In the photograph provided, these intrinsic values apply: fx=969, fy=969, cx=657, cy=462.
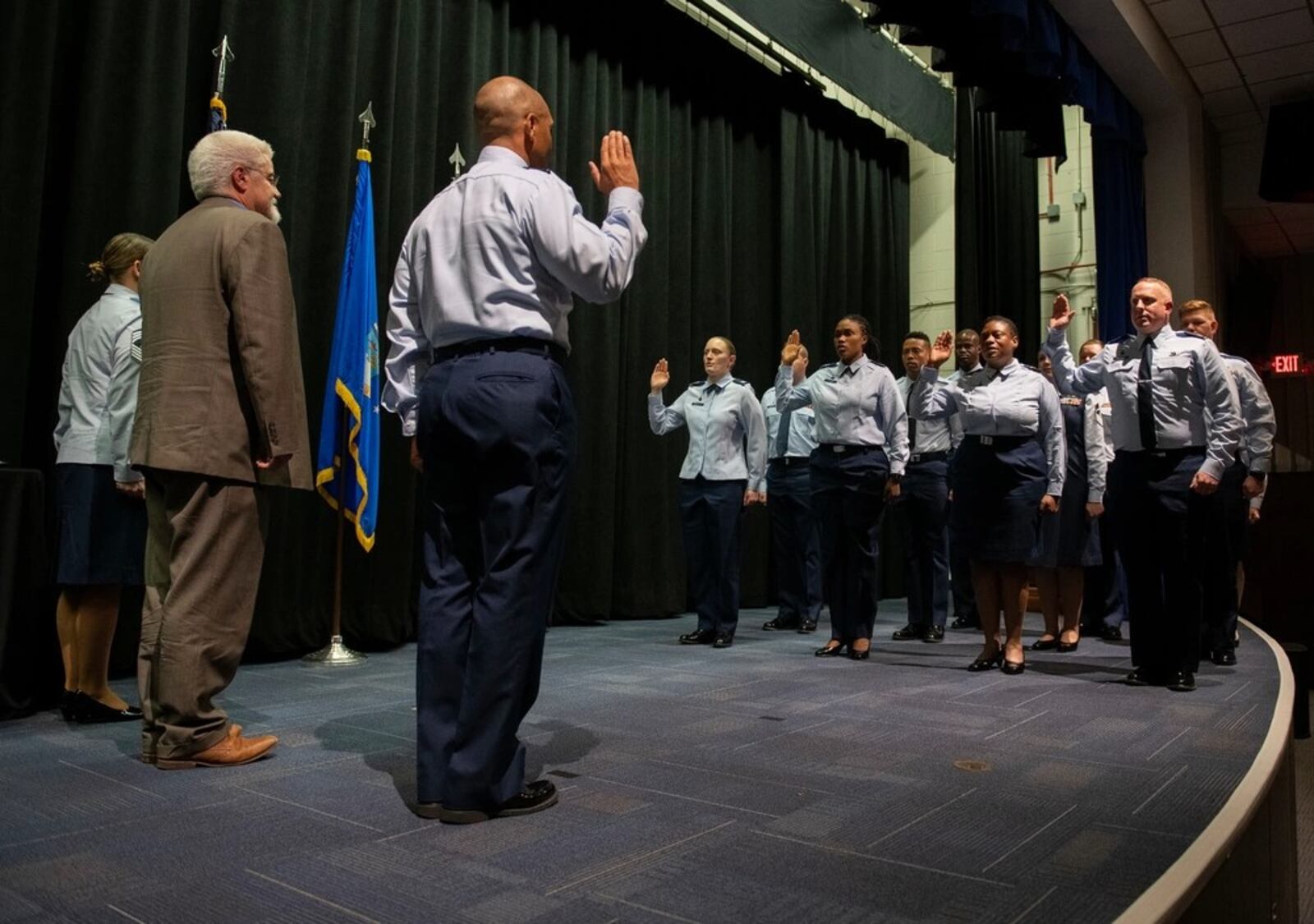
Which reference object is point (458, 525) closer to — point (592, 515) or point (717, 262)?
point (592, 515)

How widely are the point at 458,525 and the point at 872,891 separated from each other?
0.96 m

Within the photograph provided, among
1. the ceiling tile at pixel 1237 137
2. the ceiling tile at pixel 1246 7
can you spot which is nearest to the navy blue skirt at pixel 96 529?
the ceiling tile at pixel 1246 7

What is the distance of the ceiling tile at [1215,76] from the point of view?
7281mm

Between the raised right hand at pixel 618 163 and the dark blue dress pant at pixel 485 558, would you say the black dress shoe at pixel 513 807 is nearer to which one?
the dark blue dress pant at pixel 485 558

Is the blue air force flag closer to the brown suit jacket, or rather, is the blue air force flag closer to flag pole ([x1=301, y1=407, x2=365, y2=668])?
flag pole ([x1=301, y1=407, x2=365, y2=668])

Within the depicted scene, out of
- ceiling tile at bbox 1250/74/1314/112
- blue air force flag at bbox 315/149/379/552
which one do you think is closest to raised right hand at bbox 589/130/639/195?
blue air force flag at bbox 315/149/379/552

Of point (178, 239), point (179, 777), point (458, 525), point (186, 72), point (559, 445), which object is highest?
point (186, 72)

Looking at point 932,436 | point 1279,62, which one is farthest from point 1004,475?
point 1279,62

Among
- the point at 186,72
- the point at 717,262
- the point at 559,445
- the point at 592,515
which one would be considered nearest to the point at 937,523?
the point at 592,515

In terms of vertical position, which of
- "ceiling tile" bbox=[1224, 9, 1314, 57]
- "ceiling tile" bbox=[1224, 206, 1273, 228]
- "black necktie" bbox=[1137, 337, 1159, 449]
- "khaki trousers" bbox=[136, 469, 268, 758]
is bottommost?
"khaki trousers" bbox=[136, 469, 268, 758]

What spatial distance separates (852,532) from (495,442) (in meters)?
2.53

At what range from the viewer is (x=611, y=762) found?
7.39 ft

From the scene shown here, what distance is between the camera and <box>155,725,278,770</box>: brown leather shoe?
2176 millimetres

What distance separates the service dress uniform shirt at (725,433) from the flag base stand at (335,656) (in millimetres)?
1723
